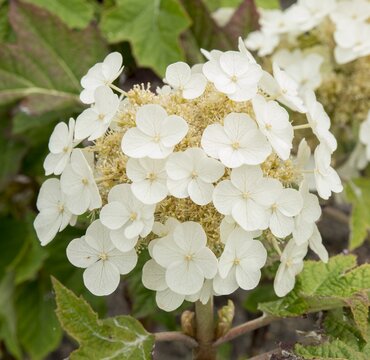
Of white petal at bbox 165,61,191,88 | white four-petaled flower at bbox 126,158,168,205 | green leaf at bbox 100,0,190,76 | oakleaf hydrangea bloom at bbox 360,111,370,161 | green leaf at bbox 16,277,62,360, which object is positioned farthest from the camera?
green leaf at bbox 16,277,62,360

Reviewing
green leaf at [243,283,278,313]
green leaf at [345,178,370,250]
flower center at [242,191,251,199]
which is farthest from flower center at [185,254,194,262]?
green leaf at [243,283,278,313]

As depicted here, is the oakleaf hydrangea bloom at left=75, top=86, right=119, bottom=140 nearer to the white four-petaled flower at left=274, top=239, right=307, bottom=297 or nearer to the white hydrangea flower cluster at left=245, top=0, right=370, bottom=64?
the white four-petaled flower at left=274, top=239, right=307, bottom=297

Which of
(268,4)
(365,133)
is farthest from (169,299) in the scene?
(268,4)

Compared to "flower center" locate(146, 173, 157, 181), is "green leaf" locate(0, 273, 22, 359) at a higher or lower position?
lower

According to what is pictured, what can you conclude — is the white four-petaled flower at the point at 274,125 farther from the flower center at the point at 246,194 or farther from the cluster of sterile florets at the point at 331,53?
the cluster of sterile florets at the point at 331,53

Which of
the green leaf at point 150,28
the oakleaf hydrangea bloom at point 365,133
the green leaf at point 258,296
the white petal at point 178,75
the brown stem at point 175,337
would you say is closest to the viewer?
the white petal at point 178,75

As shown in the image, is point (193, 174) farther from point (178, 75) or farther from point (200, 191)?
point (178, 75)

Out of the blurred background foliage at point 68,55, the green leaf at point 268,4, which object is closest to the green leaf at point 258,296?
the blurred background foliage at point 68,55

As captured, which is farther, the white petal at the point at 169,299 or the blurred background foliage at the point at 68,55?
the blurred background foliage at the point at 68,55
